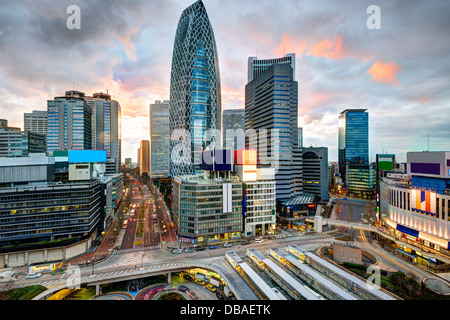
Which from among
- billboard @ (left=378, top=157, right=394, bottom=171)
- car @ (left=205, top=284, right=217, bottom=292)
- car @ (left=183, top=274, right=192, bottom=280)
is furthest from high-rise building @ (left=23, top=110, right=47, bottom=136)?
billboard @ (left=378, top=157, right=394, bottom=171)

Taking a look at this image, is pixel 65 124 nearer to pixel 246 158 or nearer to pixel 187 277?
pixel 246 158

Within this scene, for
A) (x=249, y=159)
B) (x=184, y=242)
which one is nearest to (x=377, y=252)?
(x=249, y=159)

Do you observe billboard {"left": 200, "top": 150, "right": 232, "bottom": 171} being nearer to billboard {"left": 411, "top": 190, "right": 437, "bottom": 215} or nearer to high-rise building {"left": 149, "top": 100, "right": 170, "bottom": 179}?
billboard {"left": 411, "top": 190, "right": 437, "bottom": 215}

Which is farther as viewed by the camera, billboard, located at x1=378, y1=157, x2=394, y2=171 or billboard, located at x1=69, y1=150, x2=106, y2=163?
billboard, located at x1=378, y1=157, x2=394, y2=171

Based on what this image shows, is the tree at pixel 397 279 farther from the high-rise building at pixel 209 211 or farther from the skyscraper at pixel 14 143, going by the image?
the skyscraper at pixel 14 143

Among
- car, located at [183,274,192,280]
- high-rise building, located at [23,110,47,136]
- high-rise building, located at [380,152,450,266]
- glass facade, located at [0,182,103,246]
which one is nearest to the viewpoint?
car, located at [183,274,192,280]

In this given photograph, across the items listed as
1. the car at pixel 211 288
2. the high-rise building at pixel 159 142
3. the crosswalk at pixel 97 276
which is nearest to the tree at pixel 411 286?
the car at pixel 211 288
